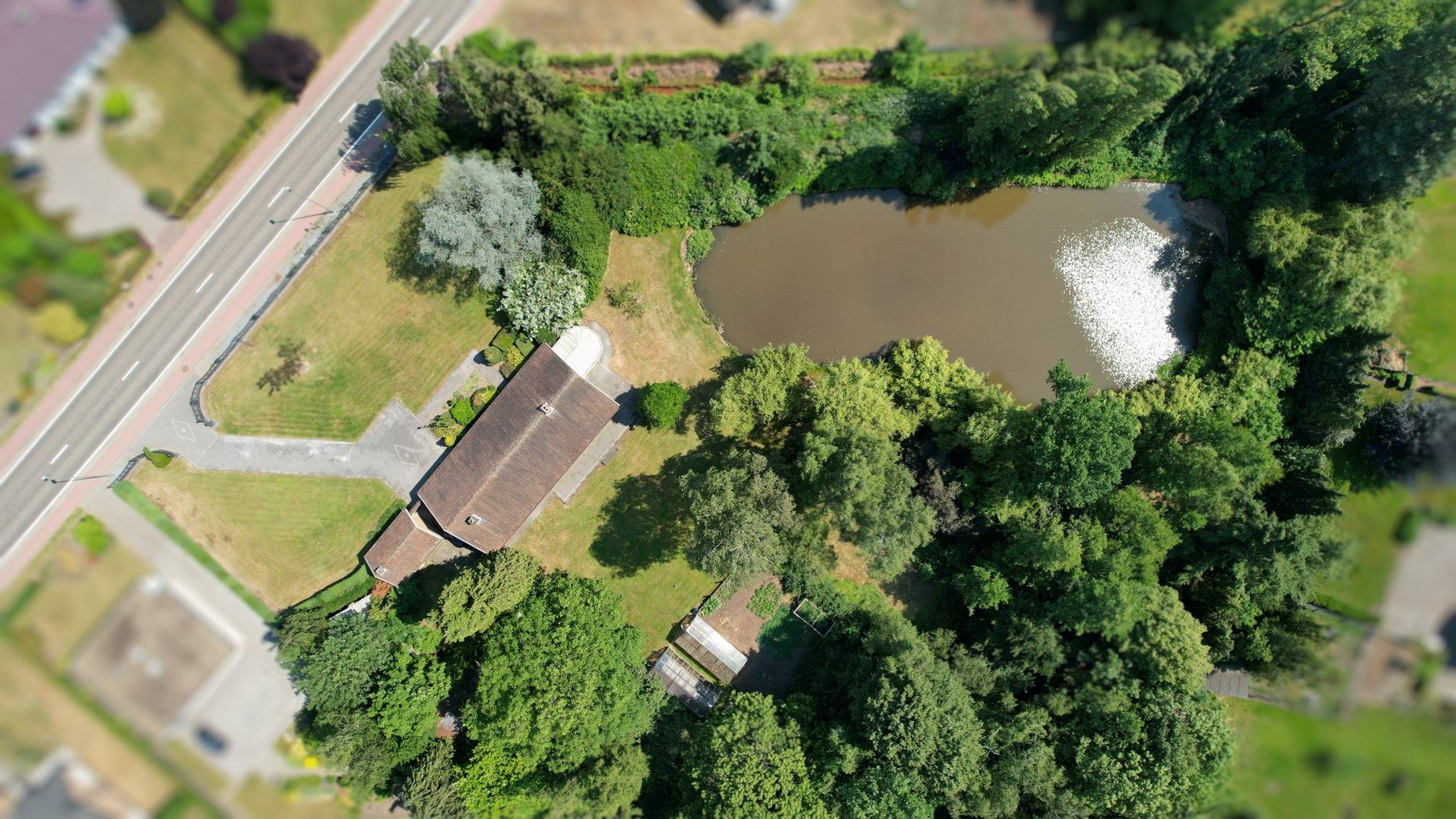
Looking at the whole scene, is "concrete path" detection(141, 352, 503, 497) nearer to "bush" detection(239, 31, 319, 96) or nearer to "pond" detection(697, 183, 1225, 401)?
"pond" detection(697, 183, 1225, 401)

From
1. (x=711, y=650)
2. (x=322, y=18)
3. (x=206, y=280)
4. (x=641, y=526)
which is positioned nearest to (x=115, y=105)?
(x=322, y=18)

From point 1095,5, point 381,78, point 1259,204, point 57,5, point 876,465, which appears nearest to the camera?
point 57,5

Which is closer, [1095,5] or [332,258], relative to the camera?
[1095,5]

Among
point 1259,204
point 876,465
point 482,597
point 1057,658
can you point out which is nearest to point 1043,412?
point 876,465

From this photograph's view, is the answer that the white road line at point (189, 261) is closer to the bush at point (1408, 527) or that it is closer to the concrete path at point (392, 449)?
the concrete path at point (392, 449)

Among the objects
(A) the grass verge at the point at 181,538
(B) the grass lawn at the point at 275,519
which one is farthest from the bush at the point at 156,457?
(A) the grass verge at the point at 181,538

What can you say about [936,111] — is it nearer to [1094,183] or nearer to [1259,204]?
[1094,183]
